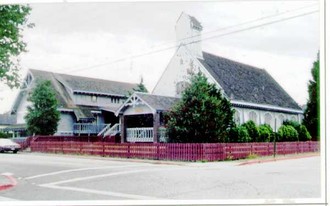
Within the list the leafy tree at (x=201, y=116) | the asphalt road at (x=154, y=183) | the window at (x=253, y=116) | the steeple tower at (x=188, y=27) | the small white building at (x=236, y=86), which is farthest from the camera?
the window at (x=253, y=116)

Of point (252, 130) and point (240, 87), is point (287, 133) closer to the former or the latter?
point (252, 130)

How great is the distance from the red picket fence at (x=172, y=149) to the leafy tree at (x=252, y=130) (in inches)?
30.4

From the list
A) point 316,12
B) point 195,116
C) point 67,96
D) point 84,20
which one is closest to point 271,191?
point 316,12

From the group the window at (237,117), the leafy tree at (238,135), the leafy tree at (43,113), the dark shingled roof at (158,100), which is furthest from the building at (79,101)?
the window at (237,117)

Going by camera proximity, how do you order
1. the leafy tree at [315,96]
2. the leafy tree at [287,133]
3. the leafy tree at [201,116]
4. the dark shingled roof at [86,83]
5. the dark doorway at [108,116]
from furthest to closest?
the dark doorway at [108,116] < the leafy tree at [287,133] < the leafy tree at [201,116] < the dark shingled roof at [86,83] < the leafy tree at [315,96]

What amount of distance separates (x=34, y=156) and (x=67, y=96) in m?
2.73

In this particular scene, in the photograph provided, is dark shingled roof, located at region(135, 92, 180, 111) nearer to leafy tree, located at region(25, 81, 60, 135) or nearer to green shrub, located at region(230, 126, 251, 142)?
green shrub, located at region(230, 126, 251, 142)

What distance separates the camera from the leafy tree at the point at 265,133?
19531mm

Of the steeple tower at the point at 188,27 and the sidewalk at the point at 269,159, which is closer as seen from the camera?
the steeple tower at the point at 188,27

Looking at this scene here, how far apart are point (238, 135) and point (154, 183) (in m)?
8.27

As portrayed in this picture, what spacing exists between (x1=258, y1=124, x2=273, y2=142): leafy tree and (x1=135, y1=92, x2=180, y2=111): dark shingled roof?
12.2ft

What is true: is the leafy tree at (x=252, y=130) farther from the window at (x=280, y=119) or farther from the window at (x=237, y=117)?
the window at (x=280, y=119)

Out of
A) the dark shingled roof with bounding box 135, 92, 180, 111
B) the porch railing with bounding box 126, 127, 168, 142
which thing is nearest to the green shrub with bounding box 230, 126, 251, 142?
the dark shingled roof with bounding box 135, 92, 180, 111

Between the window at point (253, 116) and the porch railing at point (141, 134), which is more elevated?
the window at point (253, 116)
